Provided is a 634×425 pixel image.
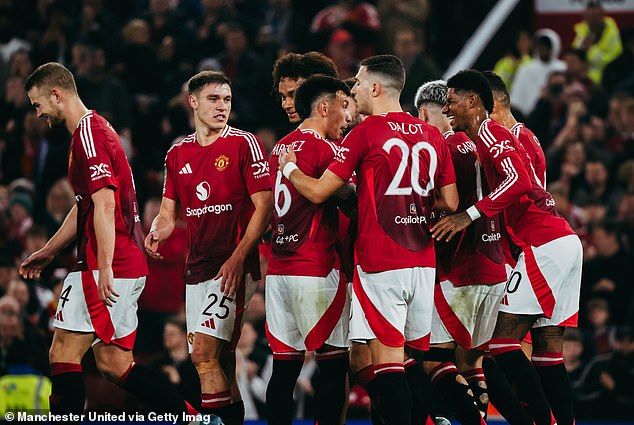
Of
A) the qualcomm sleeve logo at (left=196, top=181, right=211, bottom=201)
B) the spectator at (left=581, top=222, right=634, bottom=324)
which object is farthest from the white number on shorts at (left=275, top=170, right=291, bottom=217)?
the spectator at (left=581, top=222, right=634, bottom=324)

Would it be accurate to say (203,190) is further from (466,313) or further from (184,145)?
(466,313)

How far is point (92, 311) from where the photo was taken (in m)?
7.96

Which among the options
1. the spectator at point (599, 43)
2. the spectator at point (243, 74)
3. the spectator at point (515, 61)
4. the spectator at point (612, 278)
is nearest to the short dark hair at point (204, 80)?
the spectator at point (612, 278)

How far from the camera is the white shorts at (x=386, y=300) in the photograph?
297 inches

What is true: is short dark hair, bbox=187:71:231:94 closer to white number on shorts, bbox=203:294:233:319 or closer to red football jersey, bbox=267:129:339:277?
red football jersey, bbox=267:129:339:277

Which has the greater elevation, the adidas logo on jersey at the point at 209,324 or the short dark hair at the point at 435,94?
the short dark hair at the point at 435,94

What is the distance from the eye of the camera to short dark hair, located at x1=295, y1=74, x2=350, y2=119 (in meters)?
8.18

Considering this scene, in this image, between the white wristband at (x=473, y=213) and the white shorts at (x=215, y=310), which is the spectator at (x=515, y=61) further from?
the white shorts at (x=215, y=310)

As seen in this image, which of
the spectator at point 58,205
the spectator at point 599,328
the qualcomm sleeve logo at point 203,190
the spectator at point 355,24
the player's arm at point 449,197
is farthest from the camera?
the spectator at point 355,24

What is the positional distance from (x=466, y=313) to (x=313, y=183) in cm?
155

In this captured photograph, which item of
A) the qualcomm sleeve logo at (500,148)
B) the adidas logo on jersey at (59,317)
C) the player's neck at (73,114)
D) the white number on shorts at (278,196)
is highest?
the player's neck at (73,114)

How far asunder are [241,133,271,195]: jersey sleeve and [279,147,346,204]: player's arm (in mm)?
364

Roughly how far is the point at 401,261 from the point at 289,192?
98 cm

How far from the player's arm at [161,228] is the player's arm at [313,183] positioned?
1048 mm
